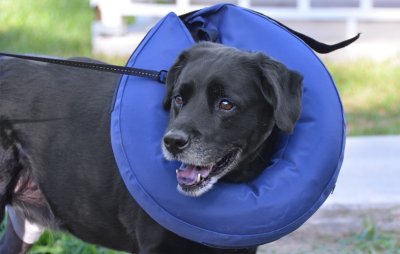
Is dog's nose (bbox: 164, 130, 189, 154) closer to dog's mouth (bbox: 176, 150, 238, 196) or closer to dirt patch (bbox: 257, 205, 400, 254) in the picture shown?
dog's mouth (bbox: 176, 150, 238, 196)

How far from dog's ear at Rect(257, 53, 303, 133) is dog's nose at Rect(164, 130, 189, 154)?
41cm

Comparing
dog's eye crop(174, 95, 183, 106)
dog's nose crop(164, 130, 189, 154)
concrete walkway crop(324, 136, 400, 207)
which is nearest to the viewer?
dog's nose crop(164, 130, 189, 154)

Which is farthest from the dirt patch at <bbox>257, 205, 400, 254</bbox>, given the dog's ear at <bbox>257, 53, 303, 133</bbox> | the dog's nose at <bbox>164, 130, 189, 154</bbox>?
the dog's nose at <bbox>164, 130, 189, 154</bbox>

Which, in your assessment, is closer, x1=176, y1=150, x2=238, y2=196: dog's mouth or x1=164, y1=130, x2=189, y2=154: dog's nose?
x1=164, y1=130, x2=189, y2=154: dog's nose

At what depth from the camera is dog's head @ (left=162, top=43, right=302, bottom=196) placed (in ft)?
10.8

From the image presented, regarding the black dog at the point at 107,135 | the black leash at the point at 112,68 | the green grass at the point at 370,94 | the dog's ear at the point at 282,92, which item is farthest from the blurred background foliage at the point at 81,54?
the dog's ear at the point at 282,92

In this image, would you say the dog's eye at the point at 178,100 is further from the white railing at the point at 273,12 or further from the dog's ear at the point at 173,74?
the white railing at the point at 273,12

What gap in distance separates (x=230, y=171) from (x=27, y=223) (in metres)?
1.45

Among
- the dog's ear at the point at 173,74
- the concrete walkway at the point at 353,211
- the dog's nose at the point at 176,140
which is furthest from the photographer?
the concrete walkway at the point at 353,211

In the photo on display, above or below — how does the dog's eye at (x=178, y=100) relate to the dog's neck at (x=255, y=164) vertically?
above

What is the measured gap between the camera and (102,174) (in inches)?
152

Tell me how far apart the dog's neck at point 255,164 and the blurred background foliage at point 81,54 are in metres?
1.48

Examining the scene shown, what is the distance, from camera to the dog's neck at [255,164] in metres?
3.60

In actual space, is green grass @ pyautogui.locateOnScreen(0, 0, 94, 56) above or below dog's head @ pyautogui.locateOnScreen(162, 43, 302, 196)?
below
